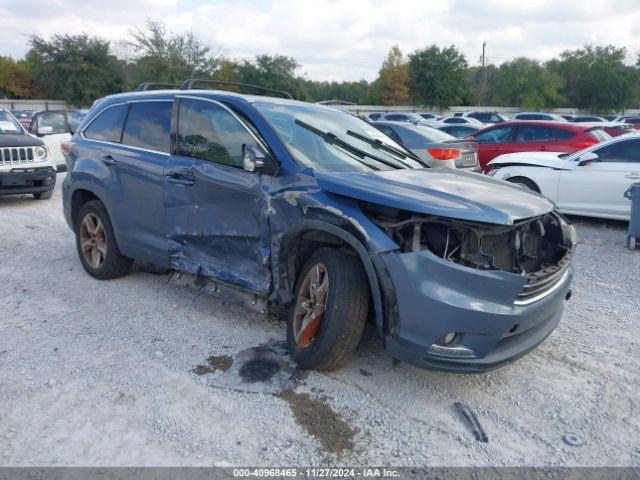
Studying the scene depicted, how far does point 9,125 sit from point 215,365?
8.91m

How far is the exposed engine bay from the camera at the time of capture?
3143 millimetres

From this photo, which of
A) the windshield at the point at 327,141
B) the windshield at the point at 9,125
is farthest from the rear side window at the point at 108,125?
the windshield at the point at 9,125

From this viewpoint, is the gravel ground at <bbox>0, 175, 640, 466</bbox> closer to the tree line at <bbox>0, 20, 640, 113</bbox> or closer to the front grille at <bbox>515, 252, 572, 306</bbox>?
the front grille at <bbox>515, 252, 572, 306</bbox>

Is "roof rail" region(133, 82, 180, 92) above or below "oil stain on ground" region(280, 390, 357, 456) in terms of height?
above

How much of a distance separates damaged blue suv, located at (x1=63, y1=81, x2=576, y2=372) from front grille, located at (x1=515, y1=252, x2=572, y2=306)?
0.01 metres

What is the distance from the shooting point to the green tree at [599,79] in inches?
1900

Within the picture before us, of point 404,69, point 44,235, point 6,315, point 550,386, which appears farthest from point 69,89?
point 550,386

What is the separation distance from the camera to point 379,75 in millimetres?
56781

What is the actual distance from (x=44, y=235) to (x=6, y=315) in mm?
3257

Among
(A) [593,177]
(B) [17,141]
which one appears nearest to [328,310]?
(A) [593,177]

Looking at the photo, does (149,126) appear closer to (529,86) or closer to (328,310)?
(328,310)

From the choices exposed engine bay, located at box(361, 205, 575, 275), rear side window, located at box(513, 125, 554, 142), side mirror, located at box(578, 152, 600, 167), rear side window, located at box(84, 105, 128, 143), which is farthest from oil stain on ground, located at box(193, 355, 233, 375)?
rear side window, located at box(513, 125, 554, 142)

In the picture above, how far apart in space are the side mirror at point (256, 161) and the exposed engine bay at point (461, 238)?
794 millimetres

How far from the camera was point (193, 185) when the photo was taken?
425 centimetres
